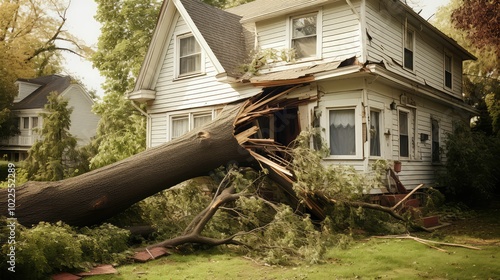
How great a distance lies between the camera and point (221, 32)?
14.6 metres

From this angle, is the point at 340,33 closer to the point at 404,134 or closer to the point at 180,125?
the point at 404,134

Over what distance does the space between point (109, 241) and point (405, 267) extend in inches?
195

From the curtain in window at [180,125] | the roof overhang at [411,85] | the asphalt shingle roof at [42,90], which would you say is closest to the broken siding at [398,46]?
the roof overhang at [411,85]

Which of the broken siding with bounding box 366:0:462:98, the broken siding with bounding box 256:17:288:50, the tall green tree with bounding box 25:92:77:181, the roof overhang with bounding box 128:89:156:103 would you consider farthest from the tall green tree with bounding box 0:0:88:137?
the broken siding with bounding box 366:0:462:98

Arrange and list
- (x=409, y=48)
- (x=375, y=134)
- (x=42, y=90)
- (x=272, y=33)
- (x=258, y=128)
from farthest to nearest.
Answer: (x=42, y=90), (x=409, y=48), (x=272, y=33), (x=375, y=134), (x=258, y=128)

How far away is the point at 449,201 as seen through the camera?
14.7 m

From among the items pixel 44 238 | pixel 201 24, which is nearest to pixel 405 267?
pixel 44 238

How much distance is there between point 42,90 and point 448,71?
33.5 m

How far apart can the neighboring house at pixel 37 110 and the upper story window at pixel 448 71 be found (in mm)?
28255

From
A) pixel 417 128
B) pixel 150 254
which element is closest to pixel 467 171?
pixel 417 128

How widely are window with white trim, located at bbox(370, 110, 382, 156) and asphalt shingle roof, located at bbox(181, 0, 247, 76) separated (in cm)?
450

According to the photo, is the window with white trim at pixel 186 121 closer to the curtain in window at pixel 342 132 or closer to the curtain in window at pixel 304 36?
the curtain in window at pixel 304 36

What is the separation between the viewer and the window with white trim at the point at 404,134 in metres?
13.3

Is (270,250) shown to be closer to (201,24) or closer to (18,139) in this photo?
(201,24)
